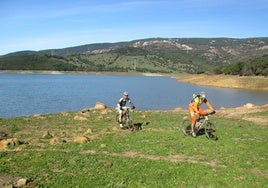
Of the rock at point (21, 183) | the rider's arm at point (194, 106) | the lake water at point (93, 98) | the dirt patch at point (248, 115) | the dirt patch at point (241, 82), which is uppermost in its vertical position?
the rider's arm at point (194, 106)

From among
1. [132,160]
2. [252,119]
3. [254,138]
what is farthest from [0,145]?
[252,119]

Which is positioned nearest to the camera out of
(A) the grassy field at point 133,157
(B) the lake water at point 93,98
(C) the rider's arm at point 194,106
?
(A) the grassy field at point 133,157

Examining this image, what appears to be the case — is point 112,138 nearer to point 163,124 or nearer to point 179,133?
point 179,133

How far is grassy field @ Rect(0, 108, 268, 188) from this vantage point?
51.1ft

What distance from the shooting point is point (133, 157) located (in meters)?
18.8

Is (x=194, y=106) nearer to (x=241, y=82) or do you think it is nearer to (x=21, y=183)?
(x=21, y=183)

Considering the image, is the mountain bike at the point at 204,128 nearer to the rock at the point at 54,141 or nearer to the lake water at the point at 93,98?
the rock at the point at 54,141

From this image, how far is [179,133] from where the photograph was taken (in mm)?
24734

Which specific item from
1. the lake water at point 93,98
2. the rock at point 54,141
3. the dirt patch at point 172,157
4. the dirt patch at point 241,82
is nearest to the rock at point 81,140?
the rock at point 54,141

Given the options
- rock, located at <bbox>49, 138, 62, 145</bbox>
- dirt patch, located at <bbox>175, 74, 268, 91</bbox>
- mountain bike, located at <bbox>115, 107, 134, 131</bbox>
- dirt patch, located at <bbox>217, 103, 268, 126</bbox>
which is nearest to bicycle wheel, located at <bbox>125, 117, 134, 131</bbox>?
mountain bike, located at <bbox>115, 107, 134, 131</bbox>

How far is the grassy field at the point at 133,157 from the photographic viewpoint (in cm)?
1556

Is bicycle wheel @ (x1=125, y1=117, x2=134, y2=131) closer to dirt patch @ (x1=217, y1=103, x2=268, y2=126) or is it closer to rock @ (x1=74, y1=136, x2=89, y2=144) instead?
rock @ (x1=74, y1=136, x2=89, y2=144)

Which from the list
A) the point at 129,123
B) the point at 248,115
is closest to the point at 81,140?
the point at 129,123

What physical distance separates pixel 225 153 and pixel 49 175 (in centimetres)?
897
